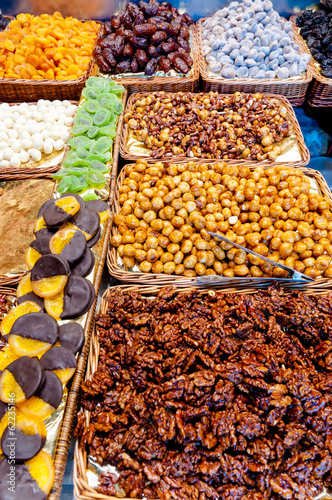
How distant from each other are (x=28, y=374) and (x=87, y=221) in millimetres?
772

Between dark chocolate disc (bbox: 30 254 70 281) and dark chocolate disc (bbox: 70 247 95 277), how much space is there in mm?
161

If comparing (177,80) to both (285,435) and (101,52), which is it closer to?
(101,52)

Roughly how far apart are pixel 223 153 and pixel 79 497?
78.2 inches

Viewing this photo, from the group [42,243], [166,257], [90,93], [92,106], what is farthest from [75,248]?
[90,93]

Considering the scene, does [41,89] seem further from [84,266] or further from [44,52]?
[84,266]

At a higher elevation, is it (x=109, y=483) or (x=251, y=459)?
(x=251, y=459)

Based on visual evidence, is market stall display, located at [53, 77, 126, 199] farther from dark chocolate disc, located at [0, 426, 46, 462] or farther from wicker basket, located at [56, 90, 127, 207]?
dark chocolate disc, located at [0, 426, 46, 462]

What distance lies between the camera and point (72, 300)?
1405mm

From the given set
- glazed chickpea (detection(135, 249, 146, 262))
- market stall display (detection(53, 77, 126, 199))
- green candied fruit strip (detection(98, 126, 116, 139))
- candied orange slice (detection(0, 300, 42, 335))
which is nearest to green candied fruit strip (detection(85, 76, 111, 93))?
market stall display (detection(53, 77, 126, 199))

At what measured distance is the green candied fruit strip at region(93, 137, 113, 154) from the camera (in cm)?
215

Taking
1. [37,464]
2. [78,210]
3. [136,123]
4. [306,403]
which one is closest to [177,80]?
[136,123]

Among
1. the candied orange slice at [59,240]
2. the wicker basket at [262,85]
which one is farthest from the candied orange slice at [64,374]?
the wicker basket at [262,85]

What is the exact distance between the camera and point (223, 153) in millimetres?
2234

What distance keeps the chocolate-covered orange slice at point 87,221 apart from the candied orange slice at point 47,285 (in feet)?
1.10
